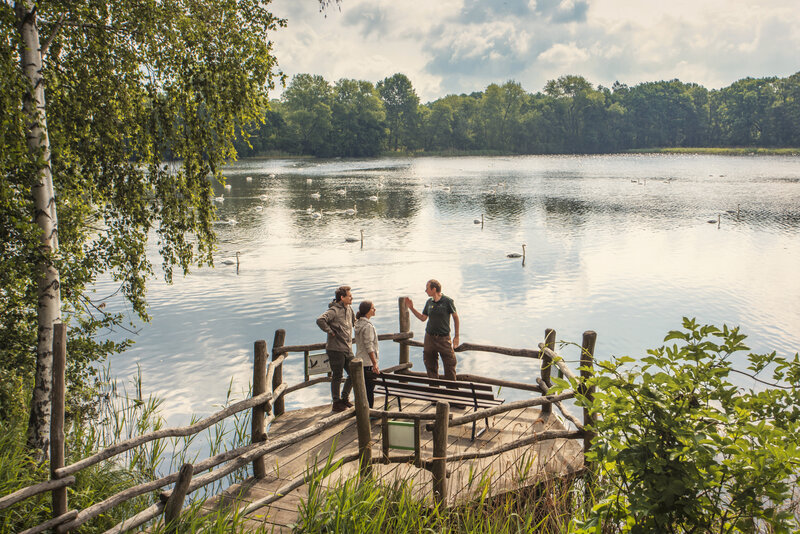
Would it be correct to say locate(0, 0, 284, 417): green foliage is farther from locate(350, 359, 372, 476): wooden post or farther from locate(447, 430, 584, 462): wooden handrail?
locate(447, 430, 584, 462): wooden handrail

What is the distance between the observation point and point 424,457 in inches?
303

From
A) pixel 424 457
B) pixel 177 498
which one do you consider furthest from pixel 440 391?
pixel 177 498

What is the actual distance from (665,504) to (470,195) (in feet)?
187

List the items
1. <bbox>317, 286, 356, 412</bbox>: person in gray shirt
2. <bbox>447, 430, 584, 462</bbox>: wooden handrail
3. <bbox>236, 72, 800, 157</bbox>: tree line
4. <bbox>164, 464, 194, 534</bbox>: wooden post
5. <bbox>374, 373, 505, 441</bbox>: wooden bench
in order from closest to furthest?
1. <bbox>164, 464, 194, 534</bbox>: wooden post
2. <bbox>447, 430, 584, 462</bbox>: wooden handrail
3. <bbox>374, 373, 505, 441</bbox>: wooden bench
4. <bbox>317, 286, 356, 412</bbox>: person in gray shirt
5. <bbox>236, 72, 800, 157</bbox>: tree line

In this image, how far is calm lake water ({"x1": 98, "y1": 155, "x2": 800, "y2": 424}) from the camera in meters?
18.9

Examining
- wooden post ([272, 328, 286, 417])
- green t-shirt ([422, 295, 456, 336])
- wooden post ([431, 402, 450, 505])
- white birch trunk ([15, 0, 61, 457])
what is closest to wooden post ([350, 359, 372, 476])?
wooden post ([431, 402, 450, 505])

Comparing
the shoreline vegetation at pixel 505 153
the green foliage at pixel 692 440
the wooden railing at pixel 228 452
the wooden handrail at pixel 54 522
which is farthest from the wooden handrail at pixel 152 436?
the shoreline vegetation at pixel 505 153

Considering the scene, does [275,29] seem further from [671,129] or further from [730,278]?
[671,129]

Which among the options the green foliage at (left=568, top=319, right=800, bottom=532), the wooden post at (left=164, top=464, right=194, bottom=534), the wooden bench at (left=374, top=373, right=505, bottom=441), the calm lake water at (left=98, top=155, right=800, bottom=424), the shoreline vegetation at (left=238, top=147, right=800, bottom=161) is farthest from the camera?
the shoreline vegetation at (left=238, top=147, right=800, bottom=161)

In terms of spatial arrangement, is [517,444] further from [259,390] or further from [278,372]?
[278,372]

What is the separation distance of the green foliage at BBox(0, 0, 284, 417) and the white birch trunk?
55 cm

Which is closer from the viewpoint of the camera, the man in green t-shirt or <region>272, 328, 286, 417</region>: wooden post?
<region>272, 328, 286, 417</region>: wooden post

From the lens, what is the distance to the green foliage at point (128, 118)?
8.70 metres

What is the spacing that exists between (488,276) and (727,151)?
11875 cm
